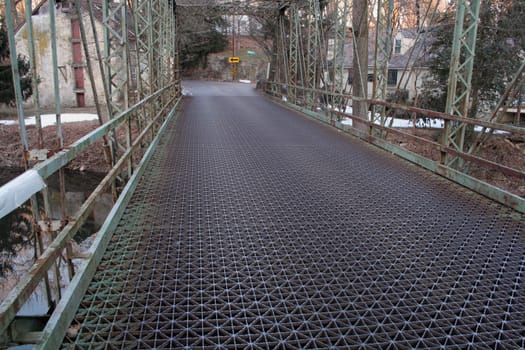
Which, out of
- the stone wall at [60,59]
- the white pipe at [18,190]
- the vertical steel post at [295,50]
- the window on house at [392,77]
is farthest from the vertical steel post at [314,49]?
the window on house at [392,77]

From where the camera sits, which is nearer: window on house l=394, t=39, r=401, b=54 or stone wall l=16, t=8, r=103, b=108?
stone wall l=16, t=8, r=103, b=108

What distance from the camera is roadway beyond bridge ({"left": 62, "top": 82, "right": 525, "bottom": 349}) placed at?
294 cm

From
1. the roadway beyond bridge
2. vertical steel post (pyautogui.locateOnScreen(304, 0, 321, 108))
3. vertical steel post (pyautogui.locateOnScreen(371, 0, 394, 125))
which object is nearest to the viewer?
the roadway beyond bridge

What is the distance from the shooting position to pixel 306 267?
12.4ft

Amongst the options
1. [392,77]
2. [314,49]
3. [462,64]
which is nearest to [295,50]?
[314,49]

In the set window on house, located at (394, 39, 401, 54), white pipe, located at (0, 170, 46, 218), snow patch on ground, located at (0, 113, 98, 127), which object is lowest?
snow patch on ground, located at (0, 113, 98, 127)

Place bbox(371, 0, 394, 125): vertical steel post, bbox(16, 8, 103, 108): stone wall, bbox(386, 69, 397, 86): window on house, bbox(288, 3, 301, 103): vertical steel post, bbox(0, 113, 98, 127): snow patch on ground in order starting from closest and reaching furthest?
1. bbox(371, 0, 394, 125): vertical steel post
2. bbox(288, 3, 301, 103): vertical steel post
3. bbox(0, 113, 98, 127): snow patch on ground
4. bbox(16, 8, 103, 108): stone wall
5. bbox(386, 69, 397, 86): window on house

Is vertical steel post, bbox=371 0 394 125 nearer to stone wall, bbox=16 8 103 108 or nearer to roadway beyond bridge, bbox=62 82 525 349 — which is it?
roadway beyond bridge, bbox=62 82 525 349

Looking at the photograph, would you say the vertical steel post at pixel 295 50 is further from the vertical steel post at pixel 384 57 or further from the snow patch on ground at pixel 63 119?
the snow patch on ground at pixel 63 119

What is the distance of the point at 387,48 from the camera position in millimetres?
9727

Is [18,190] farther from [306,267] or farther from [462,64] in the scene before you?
[462,64]

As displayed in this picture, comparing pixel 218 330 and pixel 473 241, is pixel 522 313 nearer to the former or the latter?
pixel 473 241

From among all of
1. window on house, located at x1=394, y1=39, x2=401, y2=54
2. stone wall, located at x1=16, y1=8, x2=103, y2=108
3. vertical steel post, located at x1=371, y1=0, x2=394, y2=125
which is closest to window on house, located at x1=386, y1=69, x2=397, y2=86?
window on house, located at x1=394, y1=39, x2=401, y2=54

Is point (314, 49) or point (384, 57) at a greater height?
point (314, 49)
